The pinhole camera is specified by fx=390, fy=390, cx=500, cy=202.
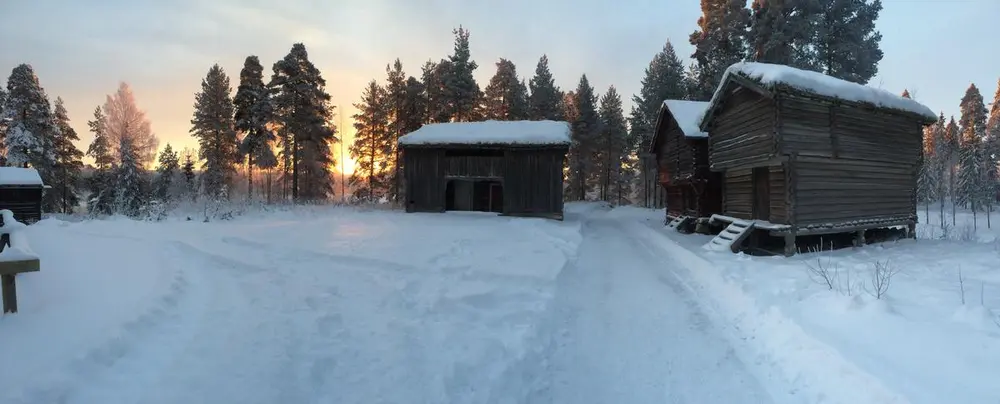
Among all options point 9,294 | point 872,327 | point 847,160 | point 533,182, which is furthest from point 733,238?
point 9,294

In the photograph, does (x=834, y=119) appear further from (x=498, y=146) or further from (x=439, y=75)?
(x=439, y=75)

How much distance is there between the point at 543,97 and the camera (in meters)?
43.3

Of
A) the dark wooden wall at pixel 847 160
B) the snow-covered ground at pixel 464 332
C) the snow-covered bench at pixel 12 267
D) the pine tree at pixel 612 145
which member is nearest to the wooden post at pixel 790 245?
the dark wooden wall at pixel 847 160

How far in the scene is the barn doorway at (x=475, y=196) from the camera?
24.9 metres

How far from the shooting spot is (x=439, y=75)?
36.7 meters

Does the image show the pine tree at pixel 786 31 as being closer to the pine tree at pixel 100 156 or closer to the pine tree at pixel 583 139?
the pine tree at pixel 583 139

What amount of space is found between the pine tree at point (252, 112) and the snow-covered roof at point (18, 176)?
35.5 ft

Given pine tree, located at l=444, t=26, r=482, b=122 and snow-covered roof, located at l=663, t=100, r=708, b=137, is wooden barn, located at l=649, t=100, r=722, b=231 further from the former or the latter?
pine tree, located at l=444, t=26, r=482, b=122

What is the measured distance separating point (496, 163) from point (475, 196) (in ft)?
12.7

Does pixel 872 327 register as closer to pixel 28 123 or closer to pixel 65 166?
pixel 28 123

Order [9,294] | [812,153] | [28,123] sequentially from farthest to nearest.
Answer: [28,123], [812,153], [9,294]

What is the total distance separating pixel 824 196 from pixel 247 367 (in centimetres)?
1658

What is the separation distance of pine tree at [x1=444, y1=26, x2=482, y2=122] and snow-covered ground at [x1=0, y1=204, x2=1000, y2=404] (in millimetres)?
27516

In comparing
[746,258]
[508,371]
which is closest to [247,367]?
[508,371]
